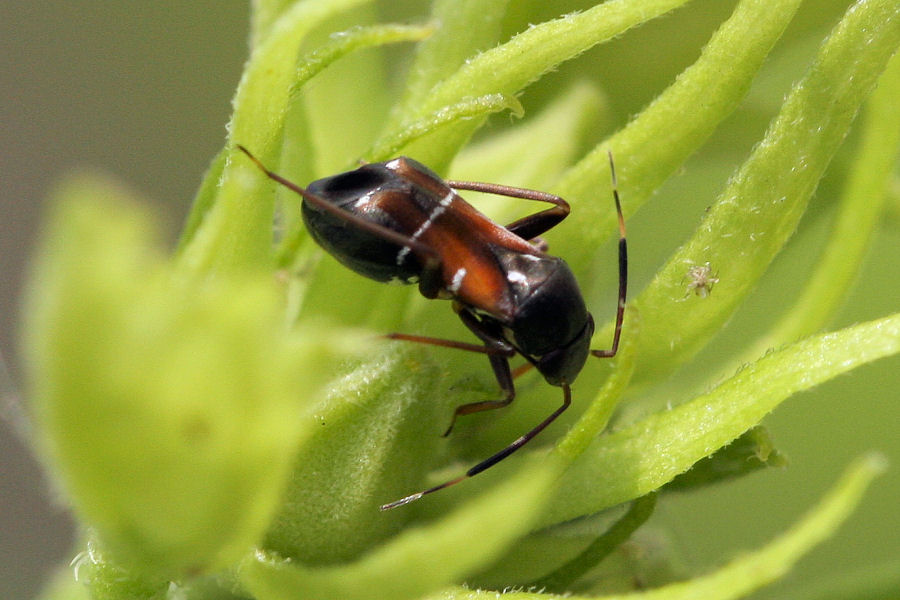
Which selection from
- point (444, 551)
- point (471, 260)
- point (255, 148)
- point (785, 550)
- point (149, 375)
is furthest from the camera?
point (471, 260)

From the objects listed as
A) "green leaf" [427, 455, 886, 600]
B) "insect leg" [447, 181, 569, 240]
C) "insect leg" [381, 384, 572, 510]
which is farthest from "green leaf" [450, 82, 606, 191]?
"green leaf" [427, 455, 886, 600]

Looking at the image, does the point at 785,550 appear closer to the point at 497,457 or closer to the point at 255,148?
the point at 497,457

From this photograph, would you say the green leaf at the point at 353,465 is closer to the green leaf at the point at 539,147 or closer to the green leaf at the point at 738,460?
the green leaf at the point at 738,460

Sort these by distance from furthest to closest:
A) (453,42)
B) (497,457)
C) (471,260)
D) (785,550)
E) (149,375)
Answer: (471,260), (453,42), (497,457), (785,550), (149,375)

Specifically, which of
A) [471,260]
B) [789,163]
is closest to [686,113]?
[789,163]

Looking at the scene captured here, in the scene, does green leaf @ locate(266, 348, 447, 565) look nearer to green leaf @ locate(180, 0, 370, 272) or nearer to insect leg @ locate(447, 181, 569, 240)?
green leaf @ locate(180, 0, 370, 272)
